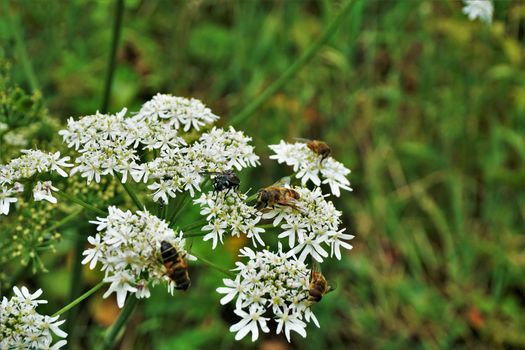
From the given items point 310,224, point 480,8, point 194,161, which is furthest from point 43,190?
point 480,8

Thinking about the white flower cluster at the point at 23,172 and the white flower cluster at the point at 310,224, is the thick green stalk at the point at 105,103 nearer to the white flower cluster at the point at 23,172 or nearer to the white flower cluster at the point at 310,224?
the white flower cluster at the point at 23,172

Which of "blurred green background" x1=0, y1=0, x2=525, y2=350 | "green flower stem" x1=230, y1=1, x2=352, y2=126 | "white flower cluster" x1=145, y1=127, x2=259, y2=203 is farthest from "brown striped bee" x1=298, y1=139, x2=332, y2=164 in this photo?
"blurred green background" x1=0, y1=0, x2=525, y2=350

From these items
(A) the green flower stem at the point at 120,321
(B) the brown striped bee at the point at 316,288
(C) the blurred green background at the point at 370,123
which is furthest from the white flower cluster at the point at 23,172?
(C) the blurred green background at the point at 370,123

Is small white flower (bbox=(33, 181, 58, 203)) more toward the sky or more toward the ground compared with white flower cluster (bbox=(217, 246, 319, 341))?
more toward the sky

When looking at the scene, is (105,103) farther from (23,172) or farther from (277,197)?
(277,197)

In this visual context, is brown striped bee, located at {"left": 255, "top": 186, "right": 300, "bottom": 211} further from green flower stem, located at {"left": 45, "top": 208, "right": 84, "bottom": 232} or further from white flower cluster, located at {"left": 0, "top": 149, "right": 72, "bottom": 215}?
green flower stem, located at {"left": 45, "top": 208, "right": 84, "bottom": 232}

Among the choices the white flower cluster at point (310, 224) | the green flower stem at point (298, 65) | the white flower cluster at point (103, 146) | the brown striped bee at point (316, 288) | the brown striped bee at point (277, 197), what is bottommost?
the brown striped bee at point (316, 288)

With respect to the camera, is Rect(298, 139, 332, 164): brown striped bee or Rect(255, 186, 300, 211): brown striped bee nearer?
Rect(255, 186, 300, 211): brown striped bee
